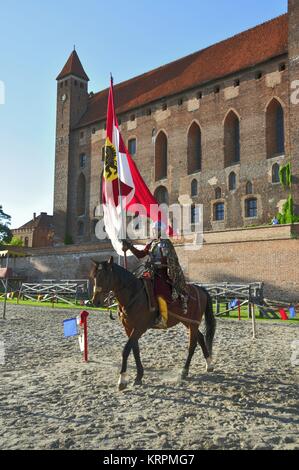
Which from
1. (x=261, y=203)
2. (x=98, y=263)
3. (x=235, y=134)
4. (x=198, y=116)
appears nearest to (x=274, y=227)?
(x=261, y=203)

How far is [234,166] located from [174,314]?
28210 millimetres

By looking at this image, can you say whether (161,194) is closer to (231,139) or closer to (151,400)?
(231,139)

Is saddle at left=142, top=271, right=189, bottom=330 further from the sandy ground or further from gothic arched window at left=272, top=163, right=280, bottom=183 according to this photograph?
gothic arched window at left=272, top=163, right=280, bottom=183

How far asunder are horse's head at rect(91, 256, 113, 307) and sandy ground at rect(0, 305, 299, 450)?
130 cm

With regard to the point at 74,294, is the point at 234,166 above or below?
above

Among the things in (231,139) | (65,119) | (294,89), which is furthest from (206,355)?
(65,119)

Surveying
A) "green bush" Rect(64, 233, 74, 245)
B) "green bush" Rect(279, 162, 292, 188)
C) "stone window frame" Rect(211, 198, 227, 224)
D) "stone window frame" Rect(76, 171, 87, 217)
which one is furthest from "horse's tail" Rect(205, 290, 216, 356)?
"stone window frame" Rect(76, 171, 87, 217)

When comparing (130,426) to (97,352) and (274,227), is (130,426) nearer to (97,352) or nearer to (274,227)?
(97,352)

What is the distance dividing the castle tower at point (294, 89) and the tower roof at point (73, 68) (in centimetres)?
2593

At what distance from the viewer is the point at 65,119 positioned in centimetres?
4762

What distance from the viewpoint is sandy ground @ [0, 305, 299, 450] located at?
424cm

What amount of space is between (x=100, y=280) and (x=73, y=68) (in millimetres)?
46890

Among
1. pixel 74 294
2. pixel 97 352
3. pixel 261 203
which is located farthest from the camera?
pixel 261 203

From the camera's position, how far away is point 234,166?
33750 millimetres
